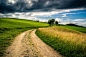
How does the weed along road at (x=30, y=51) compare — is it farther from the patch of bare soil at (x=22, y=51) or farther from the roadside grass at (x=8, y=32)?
the roadside grass at (x=8, y=32)

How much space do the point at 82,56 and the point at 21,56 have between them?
20.3 ft

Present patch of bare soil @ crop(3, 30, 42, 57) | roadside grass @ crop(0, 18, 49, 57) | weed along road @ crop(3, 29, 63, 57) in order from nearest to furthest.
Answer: patch of bare soil @ crop(3, 30, 42, 57)
weed along road @ crop(3, 29, 63, 57)
roadside grass @ crop(0, 18, 49, 57)

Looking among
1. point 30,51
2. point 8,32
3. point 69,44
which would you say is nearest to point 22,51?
point 30,51

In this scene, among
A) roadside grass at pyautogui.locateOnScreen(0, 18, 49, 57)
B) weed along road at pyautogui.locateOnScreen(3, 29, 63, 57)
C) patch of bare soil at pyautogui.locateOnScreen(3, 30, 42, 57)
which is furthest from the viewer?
roadside grass at pyautogui.locateOnScreen(0, 18, 49, 57)

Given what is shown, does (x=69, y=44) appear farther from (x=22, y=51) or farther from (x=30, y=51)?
(x=22, y=51)

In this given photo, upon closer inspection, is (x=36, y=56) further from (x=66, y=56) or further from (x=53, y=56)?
(x=66, y=56)

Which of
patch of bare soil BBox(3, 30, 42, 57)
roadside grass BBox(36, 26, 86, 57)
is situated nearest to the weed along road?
patch of bare soil BBox(3, 30, 42, 57)

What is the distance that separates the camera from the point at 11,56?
5988 mm

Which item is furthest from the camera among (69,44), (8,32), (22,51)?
(8,32)

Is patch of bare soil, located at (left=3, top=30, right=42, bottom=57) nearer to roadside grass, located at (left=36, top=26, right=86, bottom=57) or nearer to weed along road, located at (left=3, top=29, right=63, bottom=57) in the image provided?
weed along road, located at (left=3, top=29, right=63, bottom=57)

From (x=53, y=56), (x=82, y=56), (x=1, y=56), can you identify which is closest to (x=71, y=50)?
(x=82, y=56)

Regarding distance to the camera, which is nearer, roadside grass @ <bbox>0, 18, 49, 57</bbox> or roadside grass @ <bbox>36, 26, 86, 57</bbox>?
roadside grass @ <bbox>36, 26, 86, 57</bbox>

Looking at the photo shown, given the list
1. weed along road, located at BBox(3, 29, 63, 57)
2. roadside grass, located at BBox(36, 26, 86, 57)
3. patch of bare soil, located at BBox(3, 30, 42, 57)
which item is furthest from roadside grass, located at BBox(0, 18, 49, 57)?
roadside grass, located at BBox(36, 26, 86, 57)

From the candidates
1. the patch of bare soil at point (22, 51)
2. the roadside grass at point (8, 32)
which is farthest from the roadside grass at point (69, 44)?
the roadside grass at point (8, 32)
